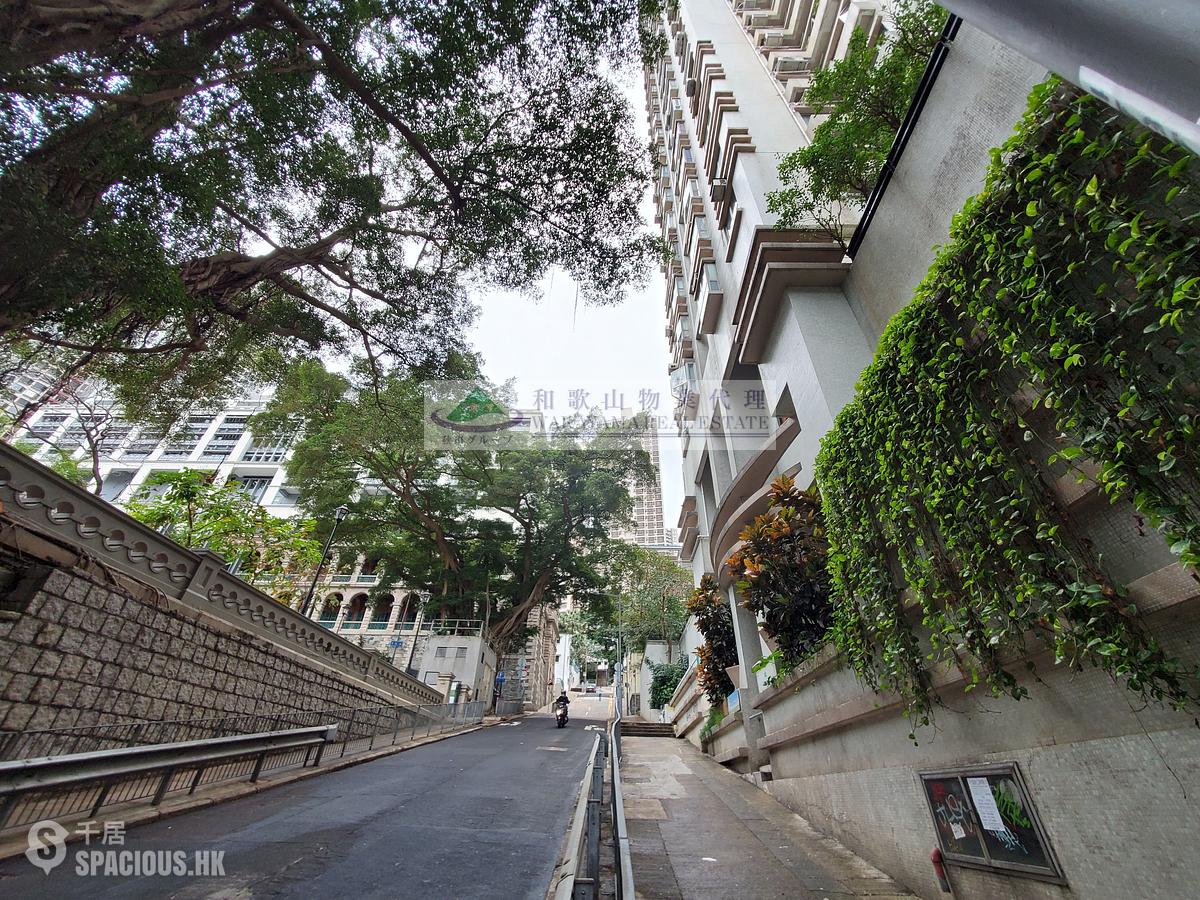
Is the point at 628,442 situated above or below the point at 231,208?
above

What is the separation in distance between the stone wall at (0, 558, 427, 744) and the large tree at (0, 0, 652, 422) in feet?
10.6

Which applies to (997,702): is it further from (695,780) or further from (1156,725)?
(695,780)

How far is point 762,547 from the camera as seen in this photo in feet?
21.0

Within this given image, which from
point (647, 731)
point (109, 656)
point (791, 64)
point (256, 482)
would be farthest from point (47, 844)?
point (256, 482)

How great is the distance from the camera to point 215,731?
746 centimetres

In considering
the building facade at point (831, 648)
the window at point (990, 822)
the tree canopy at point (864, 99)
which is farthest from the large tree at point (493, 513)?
the window at point (990, 822)

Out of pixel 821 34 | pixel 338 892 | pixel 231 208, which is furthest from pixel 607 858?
pixel 821 34

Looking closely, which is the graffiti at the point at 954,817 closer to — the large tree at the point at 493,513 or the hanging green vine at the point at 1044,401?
the hanging green vine at the point at 1044,401

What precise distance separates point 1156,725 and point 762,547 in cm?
414

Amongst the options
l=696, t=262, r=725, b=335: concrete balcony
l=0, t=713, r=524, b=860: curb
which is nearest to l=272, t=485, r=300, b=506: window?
l=0, t=713, r=524, b=860: curb

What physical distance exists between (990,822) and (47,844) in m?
7.27

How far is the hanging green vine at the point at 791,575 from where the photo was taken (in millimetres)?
5973

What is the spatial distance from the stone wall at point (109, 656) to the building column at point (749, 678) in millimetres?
9003

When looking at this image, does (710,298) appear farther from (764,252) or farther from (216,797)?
(216,797)
